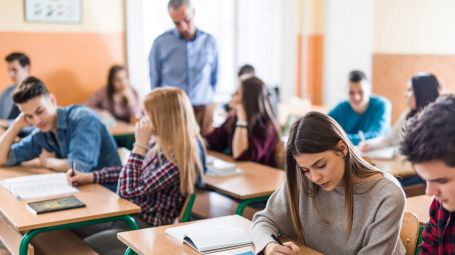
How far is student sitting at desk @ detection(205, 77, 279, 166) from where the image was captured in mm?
4270

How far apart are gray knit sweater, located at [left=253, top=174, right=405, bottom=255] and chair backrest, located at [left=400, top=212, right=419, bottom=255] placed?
8 cm

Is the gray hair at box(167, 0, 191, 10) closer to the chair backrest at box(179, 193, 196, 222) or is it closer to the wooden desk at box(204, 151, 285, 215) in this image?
the wooden desk at box(204, 151, 285, 215)

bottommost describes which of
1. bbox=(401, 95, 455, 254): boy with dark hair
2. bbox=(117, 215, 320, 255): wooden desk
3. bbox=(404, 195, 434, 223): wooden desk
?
bbox=(404, 195, 434, 223): wooden desk

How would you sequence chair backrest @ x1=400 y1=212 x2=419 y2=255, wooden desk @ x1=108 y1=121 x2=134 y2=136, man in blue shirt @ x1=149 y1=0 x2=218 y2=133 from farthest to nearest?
wooden desk @ x1=108 y1=121 x2=134 y2=136 → man in blue shirt @ x1=149 y1=0 x2=218 y2=133 → chair backrest @ x1=400 y1=212 x2=419 y2=255

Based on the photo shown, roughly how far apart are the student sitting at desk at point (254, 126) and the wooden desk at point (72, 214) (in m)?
1.37

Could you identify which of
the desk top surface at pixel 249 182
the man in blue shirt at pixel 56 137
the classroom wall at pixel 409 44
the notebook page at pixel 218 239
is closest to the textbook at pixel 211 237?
the notebook page at pixel 218 239

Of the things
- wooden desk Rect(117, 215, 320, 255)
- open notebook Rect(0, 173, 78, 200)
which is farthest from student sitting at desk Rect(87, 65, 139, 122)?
wooden desk Rect(117, 215, 320, 255)

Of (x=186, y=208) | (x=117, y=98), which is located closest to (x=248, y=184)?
(x=186, y=208)

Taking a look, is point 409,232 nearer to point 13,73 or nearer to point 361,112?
point 361,112

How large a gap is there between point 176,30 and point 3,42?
1.81 metres

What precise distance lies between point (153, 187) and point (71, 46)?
11.3 ft

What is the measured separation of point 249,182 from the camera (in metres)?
3.50

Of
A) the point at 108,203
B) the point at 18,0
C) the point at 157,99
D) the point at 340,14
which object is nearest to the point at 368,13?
the point at 340,14

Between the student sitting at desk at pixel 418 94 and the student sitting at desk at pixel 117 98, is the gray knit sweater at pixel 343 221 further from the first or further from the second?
the student sitting at desk at pixel 117 98
